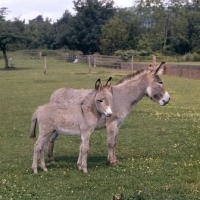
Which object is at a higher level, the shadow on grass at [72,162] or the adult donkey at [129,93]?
the adult donkey at [129,93]

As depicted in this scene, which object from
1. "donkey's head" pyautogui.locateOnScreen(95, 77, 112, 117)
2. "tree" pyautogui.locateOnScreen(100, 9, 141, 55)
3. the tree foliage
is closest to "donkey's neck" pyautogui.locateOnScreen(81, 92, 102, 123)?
"donkey's head" pyautogui.locateOnScreen(95, 77, 112, 117)

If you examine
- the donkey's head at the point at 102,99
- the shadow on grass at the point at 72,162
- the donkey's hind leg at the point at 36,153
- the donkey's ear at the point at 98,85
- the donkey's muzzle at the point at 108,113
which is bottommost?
the shadow on grass at the point at 72,162

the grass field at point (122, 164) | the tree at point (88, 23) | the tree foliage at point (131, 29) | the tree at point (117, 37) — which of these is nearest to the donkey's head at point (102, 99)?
the grass field at point (122, 164)

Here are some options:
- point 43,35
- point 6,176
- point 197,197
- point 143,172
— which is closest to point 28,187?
point 6,176

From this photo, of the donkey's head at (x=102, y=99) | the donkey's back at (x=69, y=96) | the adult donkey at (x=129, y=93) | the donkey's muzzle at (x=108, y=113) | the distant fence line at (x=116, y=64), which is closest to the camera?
the donkey's muzzle at (x=108, y=113)

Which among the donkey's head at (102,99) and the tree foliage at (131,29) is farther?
the tree foliage at (131,29)

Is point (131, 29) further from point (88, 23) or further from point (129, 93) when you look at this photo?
point (129, 93)

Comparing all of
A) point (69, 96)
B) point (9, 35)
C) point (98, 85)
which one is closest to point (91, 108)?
point (98, 85)

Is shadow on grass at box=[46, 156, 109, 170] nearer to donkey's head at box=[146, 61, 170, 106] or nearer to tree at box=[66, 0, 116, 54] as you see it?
donkey's head at box=[146, 61, 170, 106]

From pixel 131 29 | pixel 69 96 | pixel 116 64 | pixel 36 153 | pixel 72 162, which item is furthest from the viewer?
pixel 131 29

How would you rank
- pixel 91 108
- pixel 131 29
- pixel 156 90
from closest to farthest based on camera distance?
pixel 91 108 < pixel 156 90 < pixel 131 29

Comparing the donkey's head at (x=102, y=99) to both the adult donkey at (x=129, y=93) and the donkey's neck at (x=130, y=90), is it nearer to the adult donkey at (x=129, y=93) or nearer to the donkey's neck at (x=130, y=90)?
the adult donkey at (x=129, y=93)

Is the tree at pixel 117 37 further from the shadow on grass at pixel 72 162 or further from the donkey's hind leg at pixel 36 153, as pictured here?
the donkey's hind leg at pixel 36 153

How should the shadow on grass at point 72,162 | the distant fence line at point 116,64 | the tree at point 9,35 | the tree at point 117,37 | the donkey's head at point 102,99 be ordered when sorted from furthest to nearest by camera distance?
the tree at point 117,37
the tree at point 9,35
the distant fence line at point 116,64
the shadow on grass at point 72,162
the donkey's head at point 102,99
